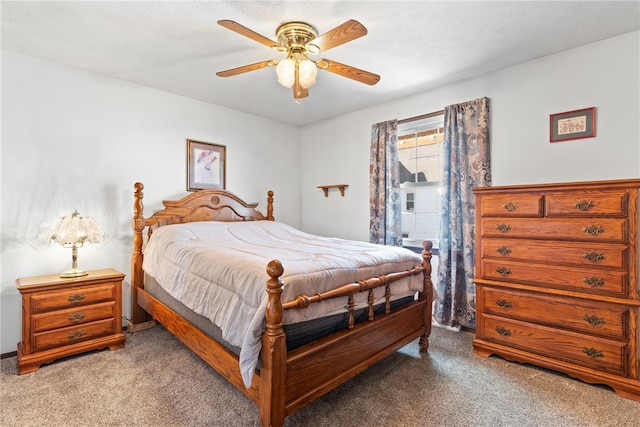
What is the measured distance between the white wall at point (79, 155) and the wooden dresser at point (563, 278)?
124 inches

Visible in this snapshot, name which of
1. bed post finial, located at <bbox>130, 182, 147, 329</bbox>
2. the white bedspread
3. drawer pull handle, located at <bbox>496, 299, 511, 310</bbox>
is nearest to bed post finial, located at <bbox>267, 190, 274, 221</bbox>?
the white bedspread

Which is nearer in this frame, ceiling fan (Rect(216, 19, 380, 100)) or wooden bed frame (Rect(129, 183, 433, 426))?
wooden bed frame (Rect(129, 183, 433, 426))

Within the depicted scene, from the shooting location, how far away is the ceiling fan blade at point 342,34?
1.72 metres

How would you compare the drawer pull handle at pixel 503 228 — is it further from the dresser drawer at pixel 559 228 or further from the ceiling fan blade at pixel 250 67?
the ceiling fan blade at pixel 250 67

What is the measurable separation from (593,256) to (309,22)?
2.50m

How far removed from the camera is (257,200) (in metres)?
4.34

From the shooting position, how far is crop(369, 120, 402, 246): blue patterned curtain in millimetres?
3664

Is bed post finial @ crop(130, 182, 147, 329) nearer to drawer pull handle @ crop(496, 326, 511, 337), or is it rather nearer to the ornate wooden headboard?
the ornate wooden headboard

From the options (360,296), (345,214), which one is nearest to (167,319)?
(360,296)

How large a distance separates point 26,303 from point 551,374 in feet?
12.6

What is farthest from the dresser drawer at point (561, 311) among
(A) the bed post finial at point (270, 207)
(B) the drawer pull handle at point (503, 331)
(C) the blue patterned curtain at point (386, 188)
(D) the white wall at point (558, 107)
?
(A) the bed post finial at point (270, 207)

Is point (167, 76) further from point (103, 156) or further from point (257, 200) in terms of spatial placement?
point (257, 200)

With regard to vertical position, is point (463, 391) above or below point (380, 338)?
below

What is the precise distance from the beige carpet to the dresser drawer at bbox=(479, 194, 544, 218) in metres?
1.16
